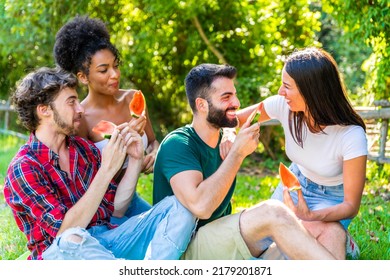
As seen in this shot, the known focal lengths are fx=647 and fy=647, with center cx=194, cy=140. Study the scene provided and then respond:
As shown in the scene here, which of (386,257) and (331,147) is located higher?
(331,147)

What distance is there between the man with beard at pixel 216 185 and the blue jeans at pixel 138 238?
0.32 feet

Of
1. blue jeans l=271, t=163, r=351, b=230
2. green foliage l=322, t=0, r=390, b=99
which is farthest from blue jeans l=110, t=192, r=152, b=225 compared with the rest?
green foliage l=322, t=0, r=390, b=99

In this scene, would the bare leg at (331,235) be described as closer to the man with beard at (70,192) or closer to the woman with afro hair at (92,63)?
the man with beard at (70,192)

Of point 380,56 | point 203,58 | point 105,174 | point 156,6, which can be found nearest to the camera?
point 105,174

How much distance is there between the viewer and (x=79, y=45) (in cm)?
426

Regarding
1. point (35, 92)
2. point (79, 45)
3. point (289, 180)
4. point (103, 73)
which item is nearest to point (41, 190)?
point (35, 92)

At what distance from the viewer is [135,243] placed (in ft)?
11.8

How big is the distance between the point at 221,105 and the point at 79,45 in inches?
45.8

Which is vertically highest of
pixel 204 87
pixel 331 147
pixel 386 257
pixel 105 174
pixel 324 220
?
pixel 204 87

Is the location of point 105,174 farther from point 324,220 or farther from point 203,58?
point 203,58

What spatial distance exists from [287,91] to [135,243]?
1.25m

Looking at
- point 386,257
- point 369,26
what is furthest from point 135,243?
point 369,26

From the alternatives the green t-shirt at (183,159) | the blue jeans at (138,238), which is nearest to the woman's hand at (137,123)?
the green t-shirt at (183,159)

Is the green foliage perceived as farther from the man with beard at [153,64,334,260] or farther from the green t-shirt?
the green t-shirt
